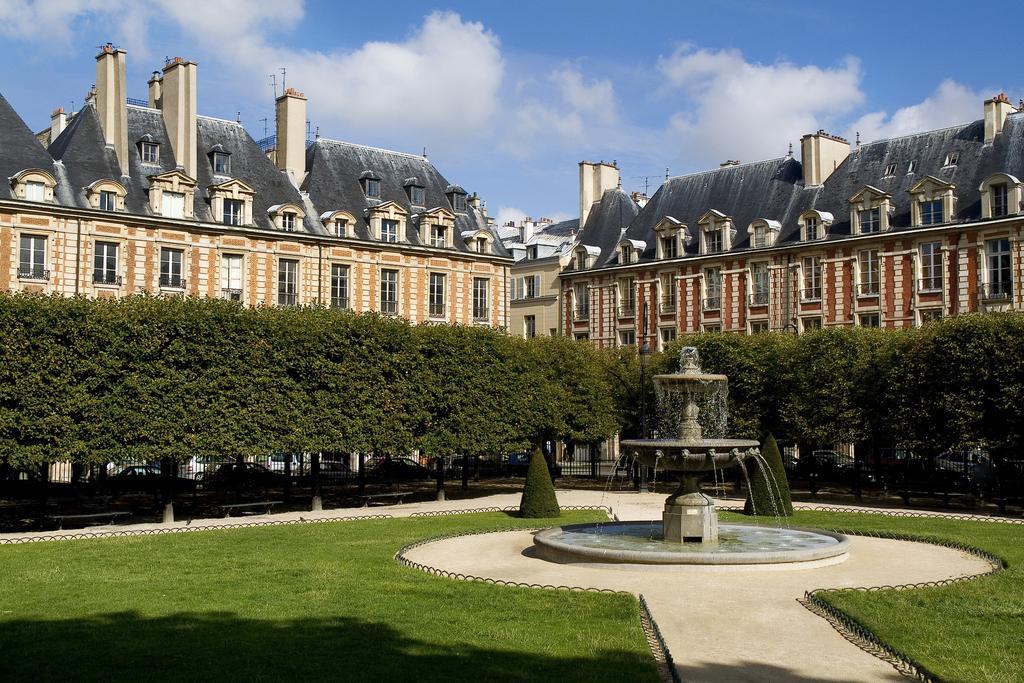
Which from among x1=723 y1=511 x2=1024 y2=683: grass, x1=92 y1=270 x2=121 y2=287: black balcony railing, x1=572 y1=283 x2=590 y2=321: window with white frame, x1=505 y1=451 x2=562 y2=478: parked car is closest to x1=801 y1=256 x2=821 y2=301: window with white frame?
x1=572 y1=283 x2=590 y2=321: window with white frame

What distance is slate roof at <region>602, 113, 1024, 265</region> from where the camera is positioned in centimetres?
4147

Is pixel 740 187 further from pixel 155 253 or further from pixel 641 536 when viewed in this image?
pixel 641 536

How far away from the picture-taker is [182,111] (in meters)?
40.2

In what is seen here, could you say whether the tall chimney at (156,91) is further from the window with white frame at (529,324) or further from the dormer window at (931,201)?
the dormer window at (931,201)

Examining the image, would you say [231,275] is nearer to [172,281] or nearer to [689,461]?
[172,281]

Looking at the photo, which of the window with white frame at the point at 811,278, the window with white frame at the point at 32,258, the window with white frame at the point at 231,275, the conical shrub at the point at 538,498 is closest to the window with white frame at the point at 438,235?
the window with white frame at the point at 231,275

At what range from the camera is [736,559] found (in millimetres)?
15227

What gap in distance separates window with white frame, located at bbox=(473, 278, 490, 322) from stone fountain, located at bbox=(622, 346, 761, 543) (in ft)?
93.3

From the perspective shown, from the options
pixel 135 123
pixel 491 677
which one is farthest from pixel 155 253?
pixel 491 677

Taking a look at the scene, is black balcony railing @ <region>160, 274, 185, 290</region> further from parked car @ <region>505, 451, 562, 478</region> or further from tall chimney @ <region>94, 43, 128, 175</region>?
parked car @ <region>505, 451, 562, 478</region>

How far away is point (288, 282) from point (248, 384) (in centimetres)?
1633

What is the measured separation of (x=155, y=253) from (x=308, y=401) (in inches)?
578

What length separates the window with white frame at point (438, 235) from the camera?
4553 centimetres

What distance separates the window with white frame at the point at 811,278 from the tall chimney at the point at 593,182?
49.3 feet
